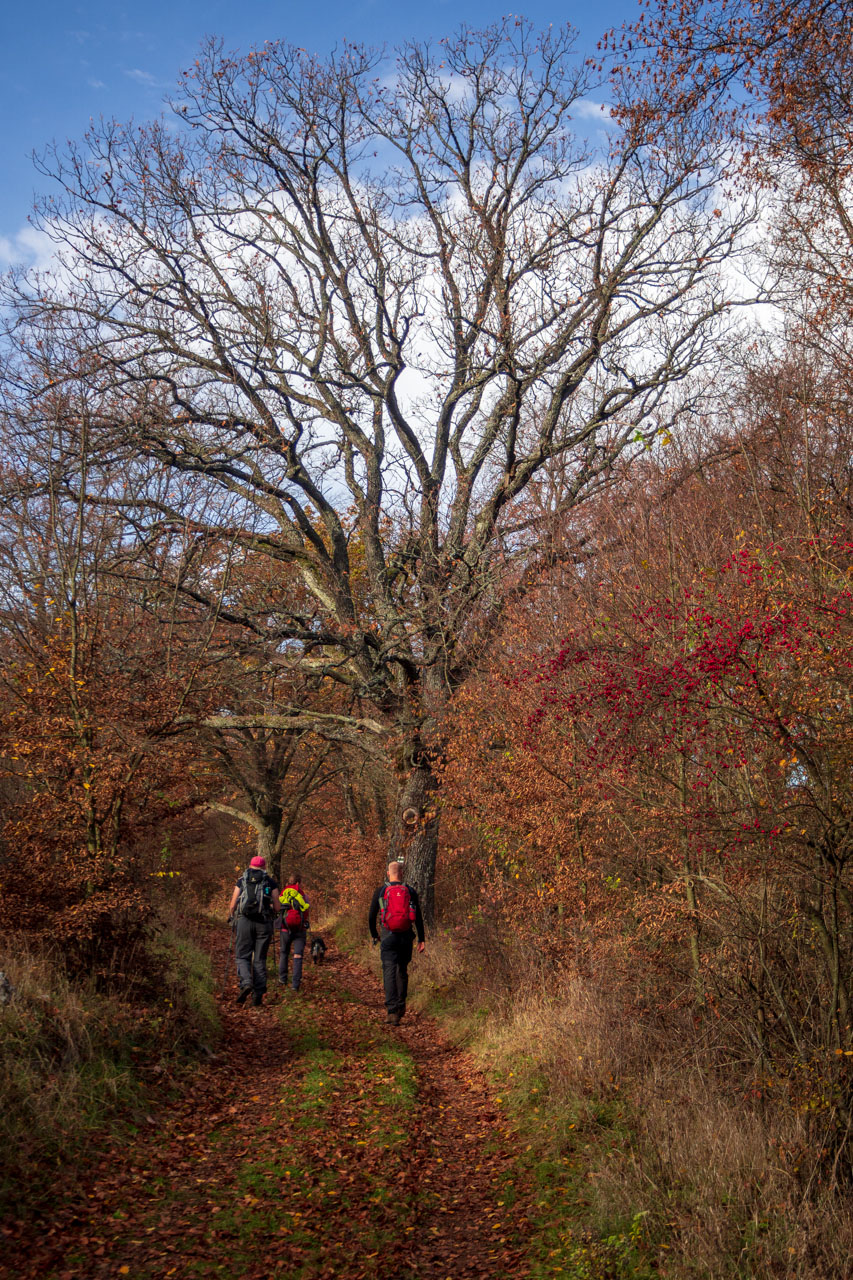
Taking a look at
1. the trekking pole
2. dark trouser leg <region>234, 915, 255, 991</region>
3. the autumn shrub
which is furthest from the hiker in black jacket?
the autumn shrub

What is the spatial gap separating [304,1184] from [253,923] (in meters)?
5.68

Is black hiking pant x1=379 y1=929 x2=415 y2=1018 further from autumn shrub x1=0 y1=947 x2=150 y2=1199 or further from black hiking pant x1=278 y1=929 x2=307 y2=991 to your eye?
autumn shrub x1=0 y1=947 x2=150 y2=1199

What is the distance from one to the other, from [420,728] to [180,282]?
823cm

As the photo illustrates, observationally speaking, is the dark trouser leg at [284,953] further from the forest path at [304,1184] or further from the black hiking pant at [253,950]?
the forest path at [304,1184]

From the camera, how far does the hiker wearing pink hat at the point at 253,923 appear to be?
11289 millimetres

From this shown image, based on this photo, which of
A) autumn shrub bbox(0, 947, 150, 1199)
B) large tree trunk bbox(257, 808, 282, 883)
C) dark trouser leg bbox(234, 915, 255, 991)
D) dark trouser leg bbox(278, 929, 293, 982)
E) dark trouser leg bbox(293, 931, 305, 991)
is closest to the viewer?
autumn shrub bbox(0, 947, 150, 1199)

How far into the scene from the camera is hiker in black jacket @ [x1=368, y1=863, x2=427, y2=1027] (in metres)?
10.8

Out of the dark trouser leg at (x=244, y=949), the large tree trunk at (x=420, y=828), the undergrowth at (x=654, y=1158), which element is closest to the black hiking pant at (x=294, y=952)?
the dark trouser leg at (x=244, y=949)

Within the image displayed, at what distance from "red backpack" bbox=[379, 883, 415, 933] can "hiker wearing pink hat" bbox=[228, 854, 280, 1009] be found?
150 centimetres

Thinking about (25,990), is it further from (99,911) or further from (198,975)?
(198,975)

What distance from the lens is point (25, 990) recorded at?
6961 millimetres

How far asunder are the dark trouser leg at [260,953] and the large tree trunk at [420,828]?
12.1ft

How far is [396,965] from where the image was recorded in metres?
10.9

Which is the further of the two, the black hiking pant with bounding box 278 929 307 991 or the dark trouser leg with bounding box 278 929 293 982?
the dark trouser leg with bounding box 278 929 293 982
